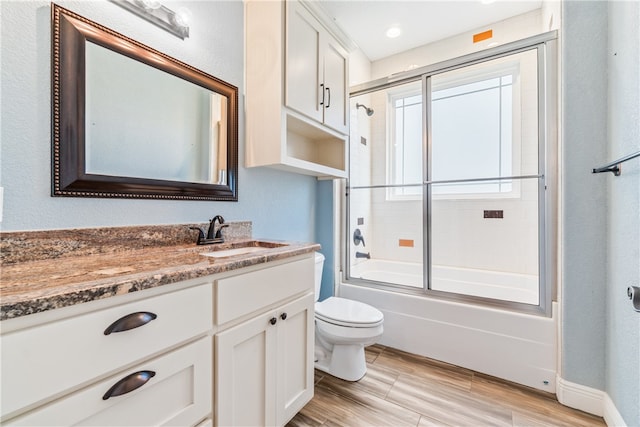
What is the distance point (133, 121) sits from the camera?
116 centimetres

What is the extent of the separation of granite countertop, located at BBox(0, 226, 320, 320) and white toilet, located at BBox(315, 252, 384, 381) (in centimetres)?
63

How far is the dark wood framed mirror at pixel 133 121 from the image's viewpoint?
0.97 metres

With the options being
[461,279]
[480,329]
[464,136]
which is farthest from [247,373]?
[464,136]

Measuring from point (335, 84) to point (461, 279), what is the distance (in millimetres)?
2149

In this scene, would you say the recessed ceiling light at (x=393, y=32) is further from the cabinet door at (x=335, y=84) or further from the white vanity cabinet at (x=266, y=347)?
the white vanity cabinet at (x=266, y=347)

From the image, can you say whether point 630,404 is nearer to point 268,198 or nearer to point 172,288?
point 172,288

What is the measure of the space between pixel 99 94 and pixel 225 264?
2.84ft

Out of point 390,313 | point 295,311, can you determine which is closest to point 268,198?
point 295,311

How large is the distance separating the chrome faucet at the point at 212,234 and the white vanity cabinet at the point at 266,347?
1.48 ft

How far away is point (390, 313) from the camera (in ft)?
6.86

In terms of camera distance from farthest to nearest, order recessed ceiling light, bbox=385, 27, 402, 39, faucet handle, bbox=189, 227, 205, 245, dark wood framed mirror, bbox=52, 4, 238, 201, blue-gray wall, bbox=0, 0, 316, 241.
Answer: recessed ceiling light, bbox=385, 27, 402, 39, faucet handle, bbox=189, 227, 205, 245, dark wood framed mirror, bbox=52, 4, 238, 201, blue-gray wall, bbox=0, 0, 316, 241

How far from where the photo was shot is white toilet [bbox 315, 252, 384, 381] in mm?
1568

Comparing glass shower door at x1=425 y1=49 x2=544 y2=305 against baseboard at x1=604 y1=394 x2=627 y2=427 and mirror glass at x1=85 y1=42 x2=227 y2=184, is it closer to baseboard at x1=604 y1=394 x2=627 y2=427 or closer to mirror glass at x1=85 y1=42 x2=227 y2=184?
baseboard at x1=604 y1=394 x2=627 y2=427

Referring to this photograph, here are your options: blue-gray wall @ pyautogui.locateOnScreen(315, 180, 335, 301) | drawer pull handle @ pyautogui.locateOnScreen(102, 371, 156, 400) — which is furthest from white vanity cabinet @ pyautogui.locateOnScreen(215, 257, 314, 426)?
blue-gray wall @ pyautogui.locateOnScreen(315, 180, 335, 301)
